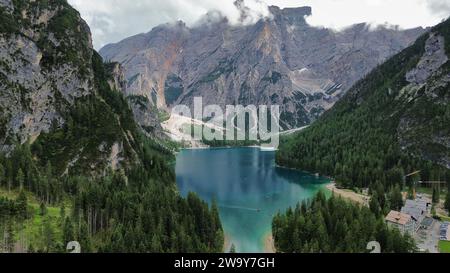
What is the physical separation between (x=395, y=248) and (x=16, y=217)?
79691 mm

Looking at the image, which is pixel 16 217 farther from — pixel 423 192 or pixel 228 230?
pixel 423 192

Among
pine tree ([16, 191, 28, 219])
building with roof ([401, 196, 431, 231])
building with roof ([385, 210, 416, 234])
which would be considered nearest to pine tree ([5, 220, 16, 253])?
pine tree ([16, 191, 28, 219])

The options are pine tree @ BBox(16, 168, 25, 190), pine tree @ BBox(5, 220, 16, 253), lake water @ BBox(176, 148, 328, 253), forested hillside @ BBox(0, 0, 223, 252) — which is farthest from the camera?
pine tree @ BBox(16, 168, 25, 190)

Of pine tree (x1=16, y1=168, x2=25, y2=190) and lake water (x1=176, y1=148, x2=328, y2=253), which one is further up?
pine tree (x1=16, y1=168, x2=25, y2=190)

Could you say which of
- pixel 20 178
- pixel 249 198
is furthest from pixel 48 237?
pixel 249 198

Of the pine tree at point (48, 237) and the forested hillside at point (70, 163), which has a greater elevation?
the forested hillside at point (70, 163)

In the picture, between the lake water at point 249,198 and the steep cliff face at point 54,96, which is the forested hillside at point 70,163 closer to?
the steep cliff face at point 54,96

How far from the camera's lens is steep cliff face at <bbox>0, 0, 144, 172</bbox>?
145875 millimetres

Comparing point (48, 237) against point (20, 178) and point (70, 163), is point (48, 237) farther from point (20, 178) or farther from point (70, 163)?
point (70, 163)

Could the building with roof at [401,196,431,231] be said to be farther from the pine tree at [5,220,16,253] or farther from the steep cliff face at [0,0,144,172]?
the steep cliff face at [0,0,144,172]

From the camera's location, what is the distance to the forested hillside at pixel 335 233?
261ft

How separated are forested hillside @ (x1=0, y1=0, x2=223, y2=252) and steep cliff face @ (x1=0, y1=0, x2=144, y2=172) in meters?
0.41

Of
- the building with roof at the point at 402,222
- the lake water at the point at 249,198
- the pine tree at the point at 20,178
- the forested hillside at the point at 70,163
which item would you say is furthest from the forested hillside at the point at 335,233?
the pine tree at the point at 20,178

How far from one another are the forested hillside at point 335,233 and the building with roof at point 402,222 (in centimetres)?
967
